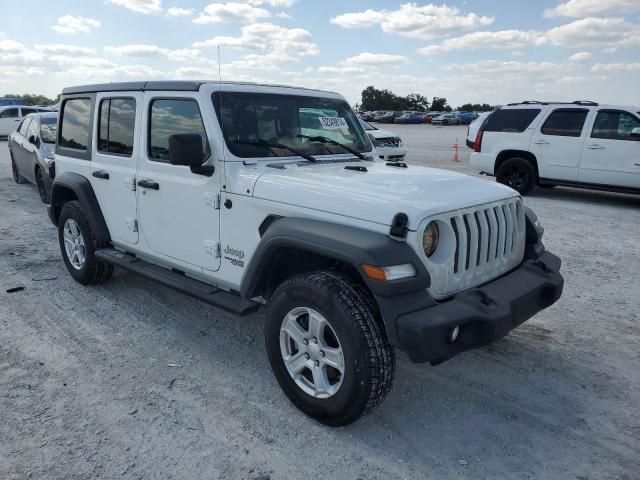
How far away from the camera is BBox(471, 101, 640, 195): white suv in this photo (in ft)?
31.7

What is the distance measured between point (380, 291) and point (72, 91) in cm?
419

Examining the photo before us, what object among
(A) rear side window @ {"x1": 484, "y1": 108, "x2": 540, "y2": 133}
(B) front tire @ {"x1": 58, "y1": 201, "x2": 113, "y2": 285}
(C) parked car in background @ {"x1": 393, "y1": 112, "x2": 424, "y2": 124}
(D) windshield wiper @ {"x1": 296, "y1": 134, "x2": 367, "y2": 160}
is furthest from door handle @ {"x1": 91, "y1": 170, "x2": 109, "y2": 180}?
(C) parked car in background @ {"x1": 393, "y1": 112, "x2": 424, "y2": 124}

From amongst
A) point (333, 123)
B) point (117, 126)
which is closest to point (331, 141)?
point (333, 123)

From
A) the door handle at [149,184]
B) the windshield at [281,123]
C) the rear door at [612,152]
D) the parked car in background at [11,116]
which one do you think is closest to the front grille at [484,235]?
the windshield at [281,123]

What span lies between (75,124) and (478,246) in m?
4.11

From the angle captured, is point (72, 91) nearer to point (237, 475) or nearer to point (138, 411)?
point (138, 411)

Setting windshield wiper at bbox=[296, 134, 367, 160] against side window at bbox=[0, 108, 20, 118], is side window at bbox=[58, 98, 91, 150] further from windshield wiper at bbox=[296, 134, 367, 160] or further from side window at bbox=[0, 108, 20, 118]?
side window at bbox=[0, 108, 20, 118]

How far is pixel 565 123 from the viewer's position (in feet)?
33.8

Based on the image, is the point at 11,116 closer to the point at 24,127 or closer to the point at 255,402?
the point at 24,127

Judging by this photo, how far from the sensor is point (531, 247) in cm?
374

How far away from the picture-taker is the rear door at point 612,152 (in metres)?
9.56

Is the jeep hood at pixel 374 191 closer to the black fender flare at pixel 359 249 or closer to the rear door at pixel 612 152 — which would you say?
the black fender flare at pixel 359 249

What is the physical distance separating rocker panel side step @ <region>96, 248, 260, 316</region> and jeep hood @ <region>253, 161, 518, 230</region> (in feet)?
2.40

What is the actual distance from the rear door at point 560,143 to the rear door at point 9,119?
2119 cm
